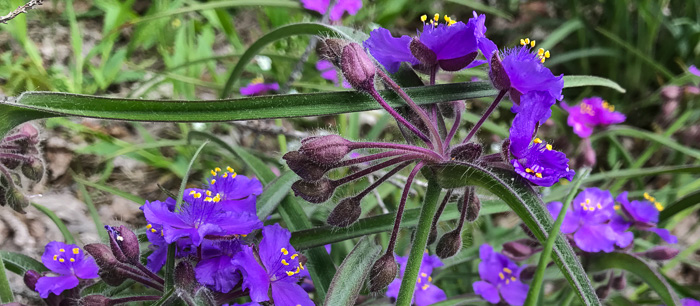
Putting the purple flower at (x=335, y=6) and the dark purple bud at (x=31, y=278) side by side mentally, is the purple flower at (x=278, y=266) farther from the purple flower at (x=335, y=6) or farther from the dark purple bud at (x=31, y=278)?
the purple flower at (x=335, y=6)

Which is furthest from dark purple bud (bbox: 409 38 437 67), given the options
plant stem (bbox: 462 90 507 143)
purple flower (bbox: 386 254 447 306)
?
purple flower (bbox: 386 254 447 306)

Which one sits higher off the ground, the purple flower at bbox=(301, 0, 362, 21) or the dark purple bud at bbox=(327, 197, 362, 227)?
the purple flower at bbox=(301, 0, 362, 21)

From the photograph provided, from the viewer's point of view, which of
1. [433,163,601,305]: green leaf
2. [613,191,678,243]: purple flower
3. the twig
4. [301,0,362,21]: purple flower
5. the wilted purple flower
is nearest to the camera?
[433,163,601,305]: green leaf

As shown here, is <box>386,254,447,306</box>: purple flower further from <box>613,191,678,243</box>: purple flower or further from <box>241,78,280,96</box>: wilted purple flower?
<box>241,78,280,96</box>: wilted purple flower

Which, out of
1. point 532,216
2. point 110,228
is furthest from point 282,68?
point 532,216

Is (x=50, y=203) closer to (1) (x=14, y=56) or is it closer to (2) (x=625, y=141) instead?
(1) (x=14, y=56)

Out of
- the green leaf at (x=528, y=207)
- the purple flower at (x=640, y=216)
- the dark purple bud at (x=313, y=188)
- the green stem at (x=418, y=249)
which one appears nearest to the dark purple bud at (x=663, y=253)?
Answer: the purple flower at (x=640, y=216)

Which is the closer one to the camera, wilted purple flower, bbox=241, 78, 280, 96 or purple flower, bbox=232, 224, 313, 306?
purple flower, bbox=232, 224, 313, 306
